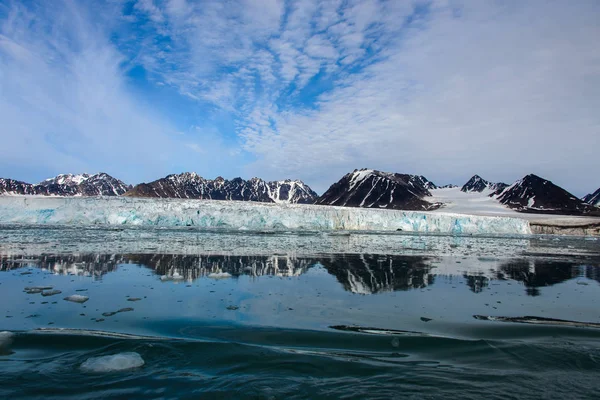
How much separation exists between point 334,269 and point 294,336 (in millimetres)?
5744

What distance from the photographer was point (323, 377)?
10.5ft

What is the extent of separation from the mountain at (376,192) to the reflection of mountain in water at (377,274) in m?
89.2

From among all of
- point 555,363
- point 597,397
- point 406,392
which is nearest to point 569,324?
point 555,363

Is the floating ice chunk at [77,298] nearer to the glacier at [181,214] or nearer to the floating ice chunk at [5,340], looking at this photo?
the floating ice chunk at [5,340]

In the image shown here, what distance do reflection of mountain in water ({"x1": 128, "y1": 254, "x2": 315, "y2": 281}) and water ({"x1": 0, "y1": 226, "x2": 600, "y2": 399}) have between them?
1.54 ft

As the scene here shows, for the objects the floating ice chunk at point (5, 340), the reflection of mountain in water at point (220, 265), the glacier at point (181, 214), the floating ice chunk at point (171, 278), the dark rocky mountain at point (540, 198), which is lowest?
the floating ice chunk at point (5, 340)

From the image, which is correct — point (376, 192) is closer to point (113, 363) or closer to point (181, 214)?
point (181, 214)

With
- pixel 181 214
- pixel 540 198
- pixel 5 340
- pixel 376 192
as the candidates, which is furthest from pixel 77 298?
pixel 540 198

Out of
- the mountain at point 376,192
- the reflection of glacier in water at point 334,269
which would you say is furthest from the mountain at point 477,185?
the reflection of glacier in water at point 334,269

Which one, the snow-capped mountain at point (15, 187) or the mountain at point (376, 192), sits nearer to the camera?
the mountain at point (376, 192)

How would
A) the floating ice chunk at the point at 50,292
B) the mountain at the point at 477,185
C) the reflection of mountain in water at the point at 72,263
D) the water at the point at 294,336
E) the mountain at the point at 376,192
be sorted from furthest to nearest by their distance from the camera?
the mountain at the point at 477,185 < the mountain at the point at 376,192 < the reflection of mountain in water at the point at 72,263 < the floating ice chunk at the point at 50,292 < the water at the point at 294,336

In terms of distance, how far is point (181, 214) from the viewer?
33.4m

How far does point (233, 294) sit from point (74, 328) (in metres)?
2.64

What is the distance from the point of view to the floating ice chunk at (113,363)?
331 centimetres
